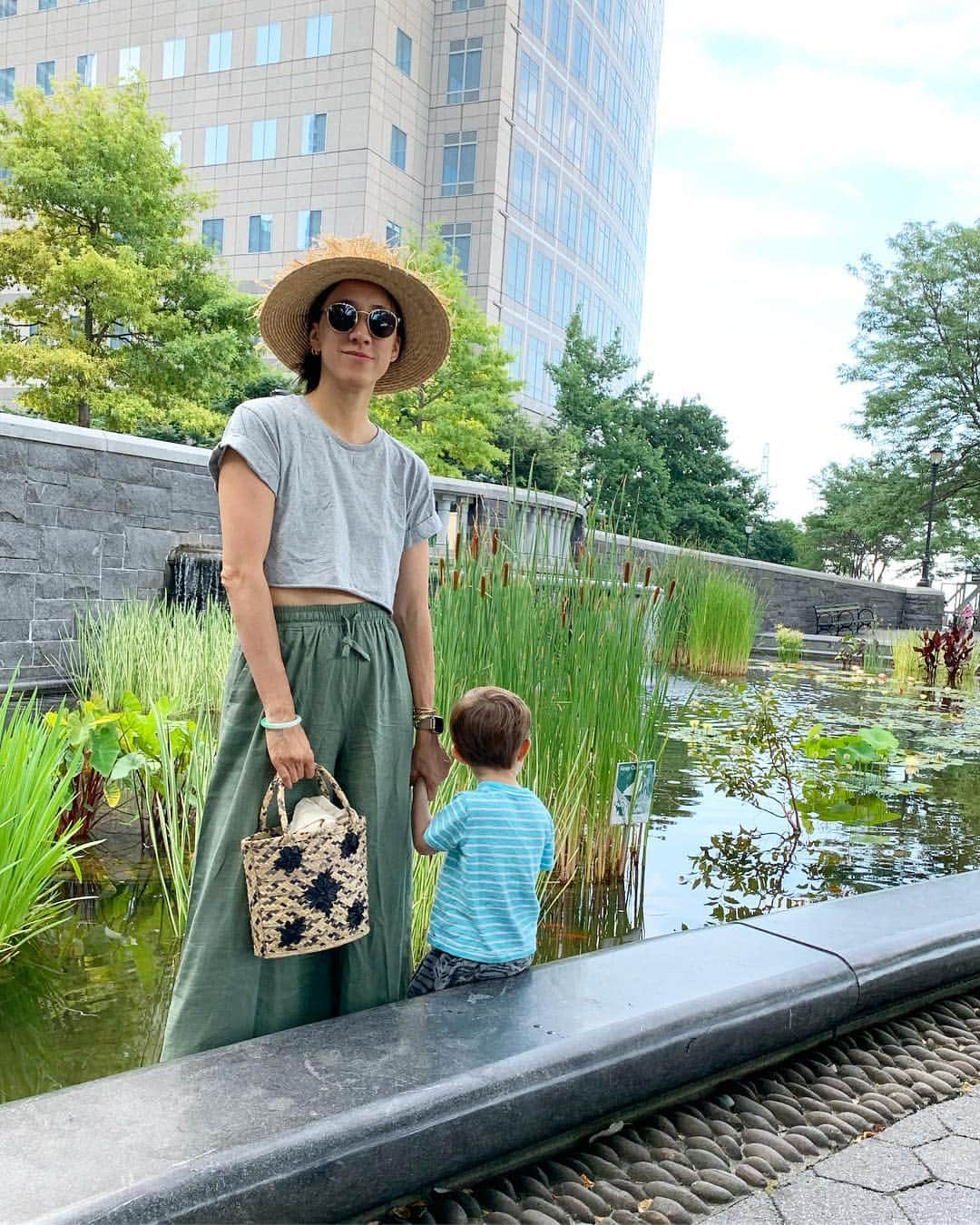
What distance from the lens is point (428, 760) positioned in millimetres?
2172

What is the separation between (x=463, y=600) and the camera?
3.19 m

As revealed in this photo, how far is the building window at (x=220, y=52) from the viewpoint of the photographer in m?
37.5

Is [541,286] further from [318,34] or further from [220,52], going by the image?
[220,52]

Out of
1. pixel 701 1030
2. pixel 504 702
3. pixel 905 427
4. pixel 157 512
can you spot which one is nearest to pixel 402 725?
pixel 504 702

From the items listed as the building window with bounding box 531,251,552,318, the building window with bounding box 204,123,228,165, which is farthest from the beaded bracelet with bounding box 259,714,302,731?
the building window with bounding box 531,251,552,318

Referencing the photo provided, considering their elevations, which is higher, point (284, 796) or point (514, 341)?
point (514, 341)

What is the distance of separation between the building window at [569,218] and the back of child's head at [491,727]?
45.1 meters

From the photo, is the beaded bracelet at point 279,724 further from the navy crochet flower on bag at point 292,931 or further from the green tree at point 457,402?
the green tree at point 457,402

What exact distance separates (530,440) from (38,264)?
38.4 ft

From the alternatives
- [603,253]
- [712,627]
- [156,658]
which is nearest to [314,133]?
[603,253]

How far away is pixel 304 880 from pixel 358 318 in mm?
1022

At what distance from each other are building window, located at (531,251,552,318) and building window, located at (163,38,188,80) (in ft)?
48.6

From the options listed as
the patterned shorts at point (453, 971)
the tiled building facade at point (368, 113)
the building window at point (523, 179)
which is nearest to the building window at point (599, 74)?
the tiled building facade at point (368, 113)

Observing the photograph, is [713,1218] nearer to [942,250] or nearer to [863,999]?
[863,999]
